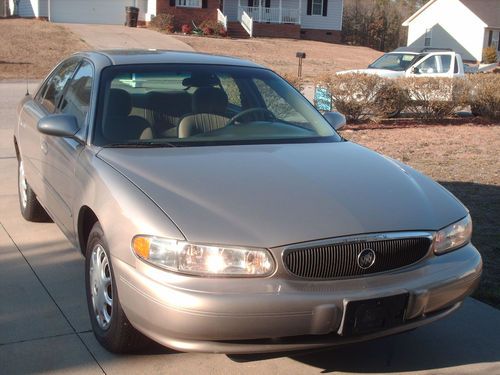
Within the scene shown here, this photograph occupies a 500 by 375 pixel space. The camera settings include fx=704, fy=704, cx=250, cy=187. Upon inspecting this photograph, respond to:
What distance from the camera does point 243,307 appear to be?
3295 millimetres

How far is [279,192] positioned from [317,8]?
47.6 metres

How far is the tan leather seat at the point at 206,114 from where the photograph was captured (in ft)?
15.9

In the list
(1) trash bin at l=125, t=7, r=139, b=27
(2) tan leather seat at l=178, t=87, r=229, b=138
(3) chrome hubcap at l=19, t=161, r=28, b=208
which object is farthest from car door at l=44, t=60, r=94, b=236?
(1) trash bin at l=125, t=7, r=139, b=27

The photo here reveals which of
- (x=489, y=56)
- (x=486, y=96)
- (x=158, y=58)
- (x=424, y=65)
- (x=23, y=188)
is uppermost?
(x=158, y=58)

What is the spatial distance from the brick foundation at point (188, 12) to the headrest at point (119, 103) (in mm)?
38238

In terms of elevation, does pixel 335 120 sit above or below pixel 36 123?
above

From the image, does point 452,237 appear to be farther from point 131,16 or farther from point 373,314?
point 131,16

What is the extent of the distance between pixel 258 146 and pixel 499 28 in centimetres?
5478

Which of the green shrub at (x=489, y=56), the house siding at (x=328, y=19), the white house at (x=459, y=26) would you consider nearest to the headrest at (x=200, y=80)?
the house siding at (x=328, y=19)

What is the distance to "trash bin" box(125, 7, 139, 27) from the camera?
133ft

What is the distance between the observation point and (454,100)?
598 inches

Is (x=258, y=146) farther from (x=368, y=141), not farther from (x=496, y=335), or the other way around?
(x=368, y=141)

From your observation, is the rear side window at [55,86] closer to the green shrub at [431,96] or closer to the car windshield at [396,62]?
the green shrub at [431,96]

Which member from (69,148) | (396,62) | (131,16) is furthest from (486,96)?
(131,16)
